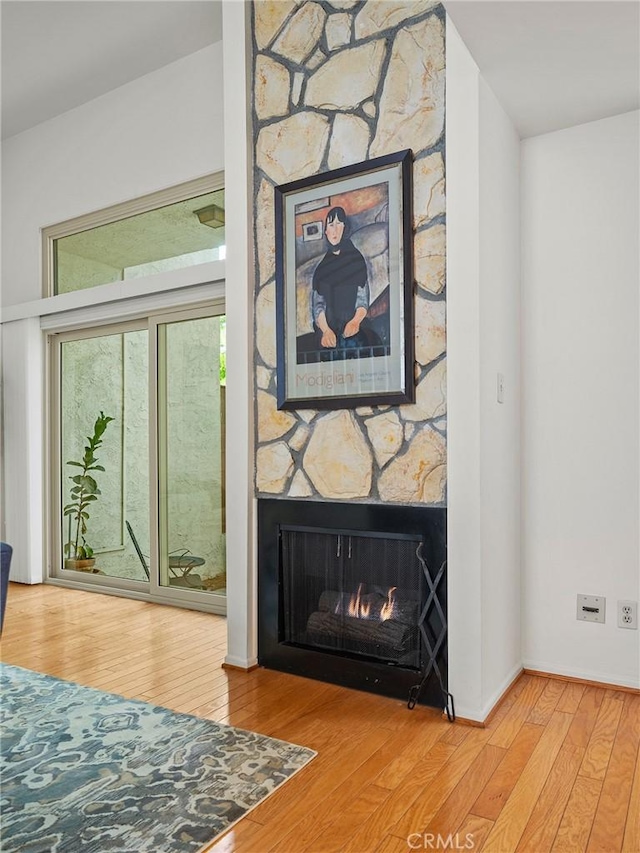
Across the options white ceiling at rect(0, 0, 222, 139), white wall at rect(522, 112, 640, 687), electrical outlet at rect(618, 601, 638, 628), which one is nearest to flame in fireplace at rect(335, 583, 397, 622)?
white wall at rect(522, 112, 640, 687)

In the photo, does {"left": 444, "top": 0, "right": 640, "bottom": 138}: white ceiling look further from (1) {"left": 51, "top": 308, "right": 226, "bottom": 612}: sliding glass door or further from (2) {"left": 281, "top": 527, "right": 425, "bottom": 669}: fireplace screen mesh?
(1) {"left": 51, "top": 308, "right": 226, "bottom": 612}: sliding glass door

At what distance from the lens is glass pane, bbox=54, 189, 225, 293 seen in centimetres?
400

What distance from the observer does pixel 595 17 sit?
198 cm

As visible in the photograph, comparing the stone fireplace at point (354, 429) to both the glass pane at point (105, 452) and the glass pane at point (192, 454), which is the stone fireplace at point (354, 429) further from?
the glass pane at point (105, 452)

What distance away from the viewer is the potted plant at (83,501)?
468 cm

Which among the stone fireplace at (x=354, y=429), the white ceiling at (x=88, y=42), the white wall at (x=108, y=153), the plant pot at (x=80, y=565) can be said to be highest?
the white ceiling at (x=88, y=42)

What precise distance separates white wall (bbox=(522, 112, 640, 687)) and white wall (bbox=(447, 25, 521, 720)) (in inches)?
15.6

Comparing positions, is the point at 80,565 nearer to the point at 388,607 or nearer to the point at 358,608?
the point at 358,608

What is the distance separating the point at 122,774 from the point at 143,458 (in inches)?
101

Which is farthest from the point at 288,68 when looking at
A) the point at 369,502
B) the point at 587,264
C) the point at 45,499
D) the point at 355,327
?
the point at 45,499

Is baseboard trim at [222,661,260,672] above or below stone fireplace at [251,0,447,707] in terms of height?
below

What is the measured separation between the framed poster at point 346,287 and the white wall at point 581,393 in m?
0.67

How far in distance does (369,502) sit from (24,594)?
10.1 ft

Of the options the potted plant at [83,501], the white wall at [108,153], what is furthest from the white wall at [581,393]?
the potted plant at [83,501]
